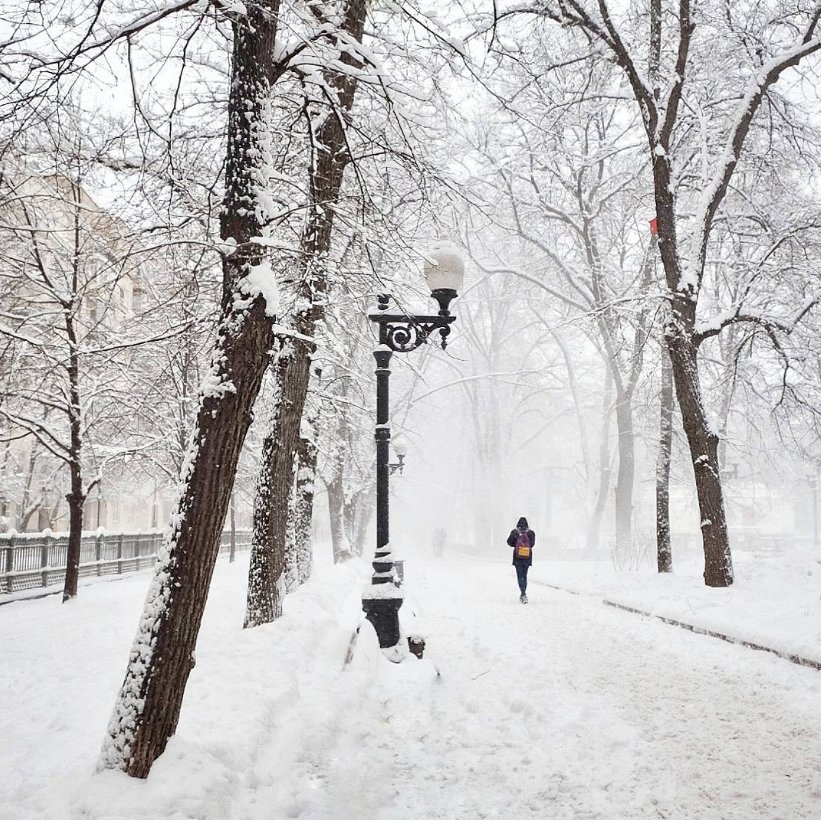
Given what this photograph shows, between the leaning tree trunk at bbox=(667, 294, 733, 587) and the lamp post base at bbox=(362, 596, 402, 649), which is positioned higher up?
the leaning tree trunk at bbox=(667, 294, 733, 587)

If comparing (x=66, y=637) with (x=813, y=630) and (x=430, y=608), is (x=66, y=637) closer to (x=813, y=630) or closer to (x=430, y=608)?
(x=430, y=608)

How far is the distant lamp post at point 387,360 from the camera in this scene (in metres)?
7.91

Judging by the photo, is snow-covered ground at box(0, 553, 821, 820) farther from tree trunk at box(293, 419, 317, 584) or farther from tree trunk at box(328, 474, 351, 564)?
tree trunk at box(328, 474, 351, 564)

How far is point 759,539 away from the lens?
1575 inches

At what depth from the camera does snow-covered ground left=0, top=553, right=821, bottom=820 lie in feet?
12.9

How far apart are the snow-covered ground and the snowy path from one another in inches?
0.7

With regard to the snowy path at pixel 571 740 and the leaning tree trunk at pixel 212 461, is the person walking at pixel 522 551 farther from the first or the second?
the leaning tree trunk at pixel 212 461

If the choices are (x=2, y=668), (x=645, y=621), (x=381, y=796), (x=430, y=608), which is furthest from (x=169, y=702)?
(x=430, y=608)

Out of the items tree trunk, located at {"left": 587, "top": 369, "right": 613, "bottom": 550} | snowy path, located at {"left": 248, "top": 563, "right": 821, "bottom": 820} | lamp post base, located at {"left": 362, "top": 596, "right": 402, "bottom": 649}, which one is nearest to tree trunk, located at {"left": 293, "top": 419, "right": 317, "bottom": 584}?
lamp post base, located at {"left": 362, "top": 596, "right": 402, "bottom": 649}

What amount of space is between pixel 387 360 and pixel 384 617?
126 inches

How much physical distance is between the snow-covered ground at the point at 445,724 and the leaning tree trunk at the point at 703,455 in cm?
176

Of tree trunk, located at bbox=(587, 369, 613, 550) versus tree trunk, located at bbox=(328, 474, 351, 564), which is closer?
tree trunk, located at bbox=(328, 474, 351, 564)

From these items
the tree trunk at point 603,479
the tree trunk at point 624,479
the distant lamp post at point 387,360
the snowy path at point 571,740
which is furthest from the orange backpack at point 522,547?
the tree trunk at point 603,479

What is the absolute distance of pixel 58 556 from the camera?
1925 centimetres
